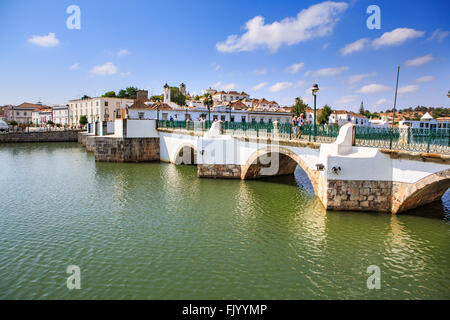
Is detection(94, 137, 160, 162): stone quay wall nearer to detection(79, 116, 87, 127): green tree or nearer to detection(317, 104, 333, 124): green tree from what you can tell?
detection(317, 104, 333, 124): green tree

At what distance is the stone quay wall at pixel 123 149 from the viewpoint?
2742 centimetres

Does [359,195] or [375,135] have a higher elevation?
[375,135]

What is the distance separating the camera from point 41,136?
5259 cm

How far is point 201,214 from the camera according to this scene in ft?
41.3

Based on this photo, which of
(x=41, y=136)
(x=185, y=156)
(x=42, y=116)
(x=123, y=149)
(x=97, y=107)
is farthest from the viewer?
(x=42, y=116)

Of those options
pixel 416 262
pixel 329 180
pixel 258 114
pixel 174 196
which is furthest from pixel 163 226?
pixel 258 114

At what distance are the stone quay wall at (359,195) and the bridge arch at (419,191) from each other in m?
0.33

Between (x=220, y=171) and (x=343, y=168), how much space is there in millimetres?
9023

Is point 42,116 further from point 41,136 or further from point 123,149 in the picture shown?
point 123,149

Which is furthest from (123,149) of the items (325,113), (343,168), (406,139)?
(325,113)

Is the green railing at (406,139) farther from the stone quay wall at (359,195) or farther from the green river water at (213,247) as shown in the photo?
the green river water at (213,247)

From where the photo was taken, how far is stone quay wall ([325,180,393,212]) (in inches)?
471

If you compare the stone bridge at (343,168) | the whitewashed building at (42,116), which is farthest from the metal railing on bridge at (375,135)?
the whitewashed building at (42,116)
